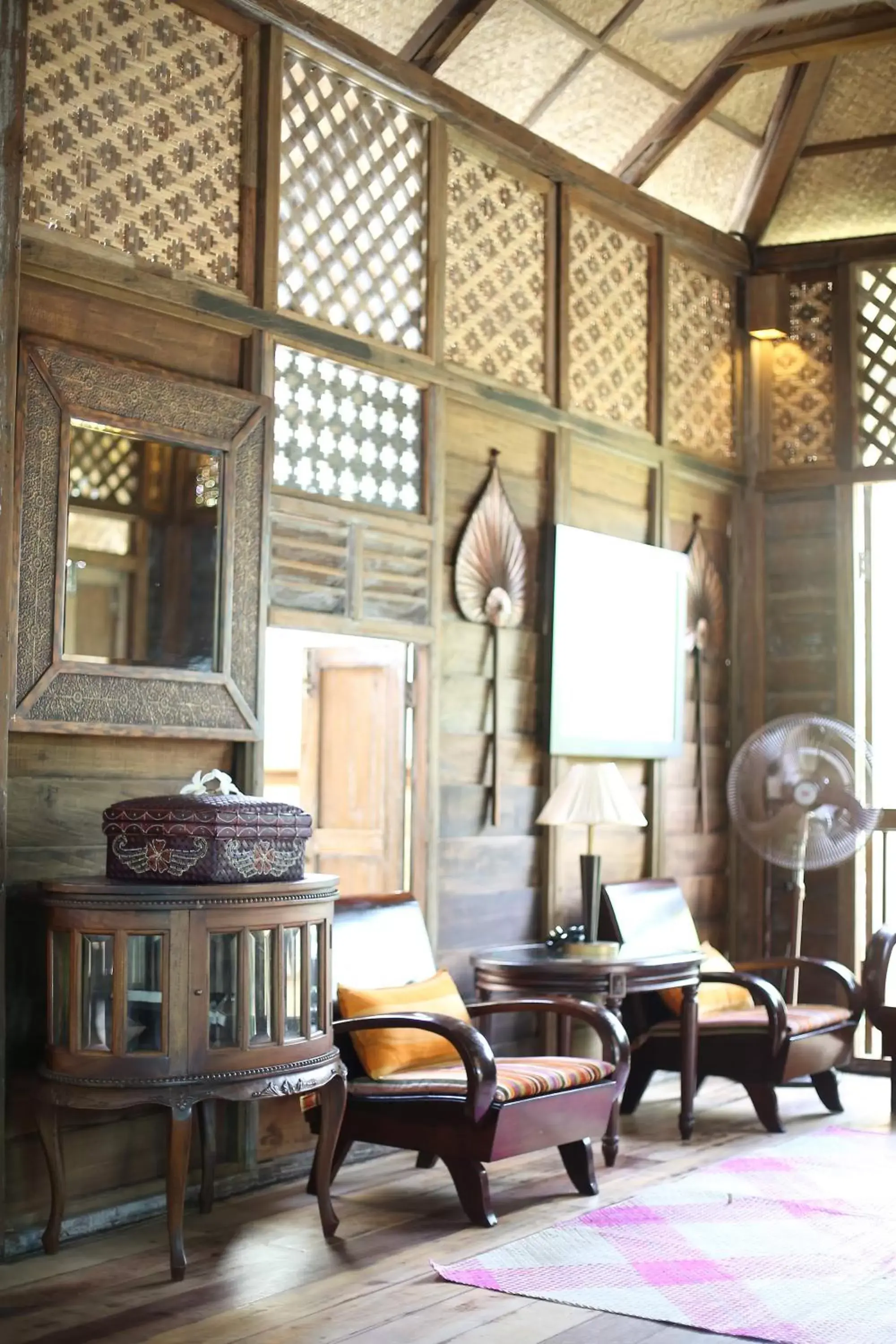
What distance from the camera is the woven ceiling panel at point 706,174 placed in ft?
23.5

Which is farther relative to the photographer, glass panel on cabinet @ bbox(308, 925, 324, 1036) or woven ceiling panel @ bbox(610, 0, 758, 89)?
woven ceiling panel @ bbox(610, 0, 758, 89)

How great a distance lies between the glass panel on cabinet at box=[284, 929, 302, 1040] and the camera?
4121mm

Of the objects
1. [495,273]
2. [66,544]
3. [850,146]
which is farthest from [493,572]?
[850,146]

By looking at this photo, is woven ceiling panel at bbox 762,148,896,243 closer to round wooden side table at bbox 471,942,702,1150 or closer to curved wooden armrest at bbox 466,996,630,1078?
round wooden side table at bbox 471,942,702,1150

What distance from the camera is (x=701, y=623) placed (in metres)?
7.18

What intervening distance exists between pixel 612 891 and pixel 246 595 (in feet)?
6.73

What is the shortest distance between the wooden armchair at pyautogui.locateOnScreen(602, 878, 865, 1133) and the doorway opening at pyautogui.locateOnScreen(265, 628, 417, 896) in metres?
A: 0.91

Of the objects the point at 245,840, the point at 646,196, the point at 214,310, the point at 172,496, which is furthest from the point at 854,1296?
the point at 646,196

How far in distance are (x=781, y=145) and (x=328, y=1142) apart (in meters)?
5.19

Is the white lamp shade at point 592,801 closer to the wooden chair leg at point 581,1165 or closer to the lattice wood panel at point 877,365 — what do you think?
the wooden chair leg at point 581,1165

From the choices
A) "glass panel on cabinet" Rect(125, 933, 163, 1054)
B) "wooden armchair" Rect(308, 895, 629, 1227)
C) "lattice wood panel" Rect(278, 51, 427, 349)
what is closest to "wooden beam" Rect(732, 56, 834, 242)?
"lattice wood panel" Rect(278, 51, 427, 349)

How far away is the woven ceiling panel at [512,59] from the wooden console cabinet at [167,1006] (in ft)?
11.1

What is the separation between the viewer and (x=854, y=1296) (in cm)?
375

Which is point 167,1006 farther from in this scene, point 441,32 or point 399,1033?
Answer: point 441,32
